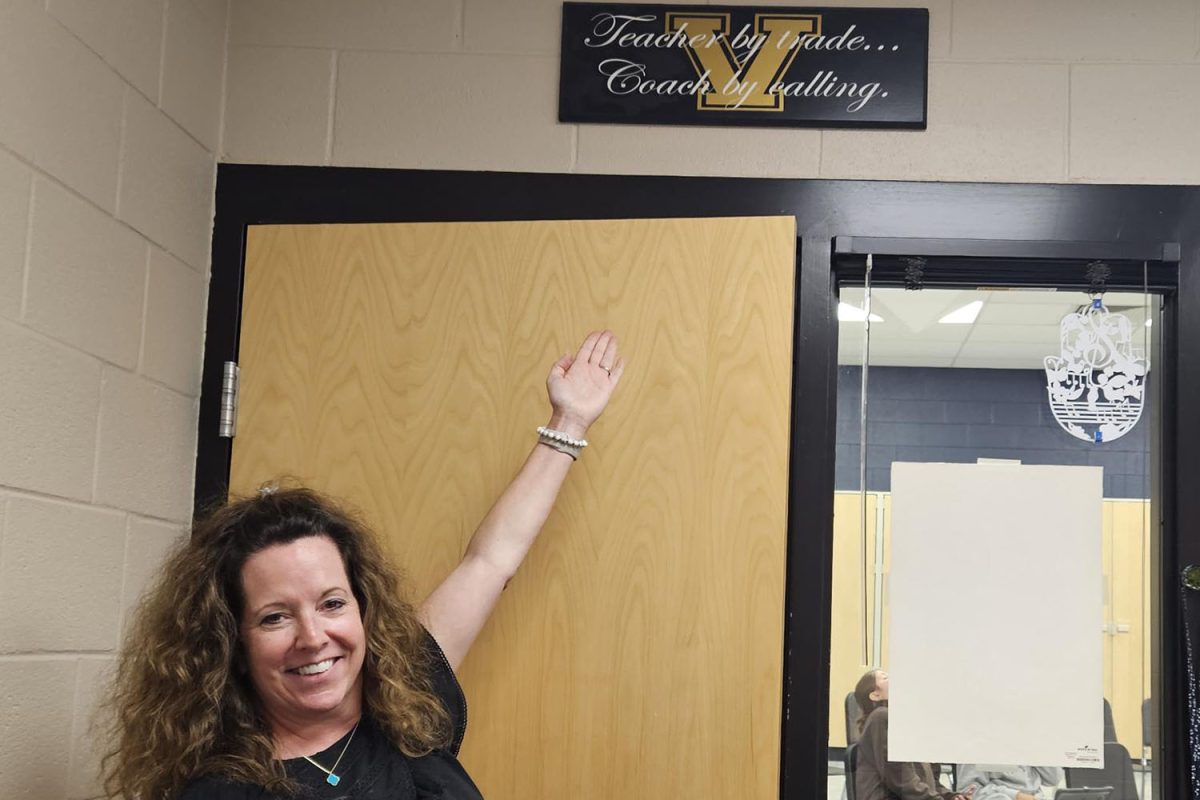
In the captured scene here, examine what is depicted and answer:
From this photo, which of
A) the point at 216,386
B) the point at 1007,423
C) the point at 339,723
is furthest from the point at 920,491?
the point at 216,386

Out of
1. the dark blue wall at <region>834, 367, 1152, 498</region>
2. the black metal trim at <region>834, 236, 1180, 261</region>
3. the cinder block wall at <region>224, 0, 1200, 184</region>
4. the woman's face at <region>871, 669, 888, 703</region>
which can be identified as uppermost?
the cinder block wall at <region>224, 0, 1200, 184</region>

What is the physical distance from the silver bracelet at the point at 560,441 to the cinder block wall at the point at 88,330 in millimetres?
636

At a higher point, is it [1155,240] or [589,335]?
[1155,240]

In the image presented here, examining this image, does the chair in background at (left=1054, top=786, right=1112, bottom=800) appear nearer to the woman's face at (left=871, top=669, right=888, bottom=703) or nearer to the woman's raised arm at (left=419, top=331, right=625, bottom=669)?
the woman's face at (left=871, top=669, right=888, bottom=703)

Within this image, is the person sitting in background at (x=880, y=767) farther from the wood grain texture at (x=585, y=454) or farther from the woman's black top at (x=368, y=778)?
the woman's black top at (x=368, y=778)

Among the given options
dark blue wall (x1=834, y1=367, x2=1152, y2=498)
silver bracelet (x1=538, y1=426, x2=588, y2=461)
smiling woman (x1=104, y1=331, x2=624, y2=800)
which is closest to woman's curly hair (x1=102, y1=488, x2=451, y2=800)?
smiling woman (x1=104, y1=331, x2=624, y2=800)

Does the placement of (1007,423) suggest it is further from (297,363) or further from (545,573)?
(297,363)

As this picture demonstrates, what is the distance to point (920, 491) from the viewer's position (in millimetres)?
2408

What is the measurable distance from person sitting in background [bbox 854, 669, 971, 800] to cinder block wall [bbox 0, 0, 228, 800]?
1.19 m

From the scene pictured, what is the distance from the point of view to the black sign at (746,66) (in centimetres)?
248

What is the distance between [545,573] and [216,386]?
25.9 inches

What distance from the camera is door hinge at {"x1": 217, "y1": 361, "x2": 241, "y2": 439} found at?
2.44 m

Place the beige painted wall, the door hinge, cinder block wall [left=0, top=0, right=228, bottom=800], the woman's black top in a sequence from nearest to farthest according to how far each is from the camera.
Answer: the woman's black top < cinder block wall [left=0, top=0, right=228, bottom=800] < the beige painted wall < the door hinge

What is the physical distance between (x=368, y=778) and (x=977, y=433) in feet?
3.87
